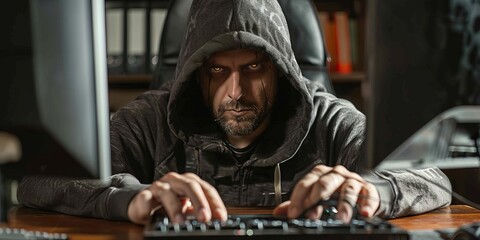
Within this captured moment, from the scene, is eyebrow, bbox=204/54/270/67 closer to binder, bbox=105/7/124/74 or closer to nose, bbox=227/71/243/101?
nose, bbox=227/71/243/101

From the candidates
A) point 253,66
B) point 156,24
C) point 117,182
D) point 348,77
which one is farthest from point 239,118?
point 348,77

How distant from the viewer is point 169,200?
3.62 ft

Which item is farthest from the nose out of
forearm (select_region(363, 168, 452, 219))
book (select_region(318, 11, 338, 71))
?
book (select_region(318, 11, 338, 71))

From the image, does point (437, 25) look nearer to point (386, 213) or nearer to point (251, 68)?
point (386, 213)

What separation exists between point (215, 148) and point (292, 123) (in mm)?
218

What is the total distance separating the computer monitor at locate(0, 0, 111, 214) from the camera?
0.87 metres

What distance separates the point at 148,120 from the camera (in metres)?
2.03

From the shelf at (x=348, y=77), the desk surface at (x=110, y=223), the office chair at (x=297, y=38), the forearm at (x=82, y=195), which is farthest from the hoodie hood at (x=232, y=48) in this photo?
the shelf at (x=348, y=77)

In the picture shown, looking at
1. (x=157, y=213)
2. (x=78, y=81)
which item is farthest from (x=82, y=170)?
(x=157, y=213)

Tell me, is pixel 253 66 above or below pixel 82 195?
above

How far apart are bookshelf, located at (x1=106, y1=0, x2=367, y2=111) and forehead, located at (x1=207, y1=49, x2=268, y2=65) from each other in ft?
3.47

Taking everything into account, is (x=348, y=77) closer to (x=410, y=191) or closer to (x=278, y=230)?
(x=410, y=191)

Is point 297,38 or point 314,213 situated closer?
point 314,213

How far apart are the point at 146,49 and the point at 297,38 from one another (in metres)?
0.98
